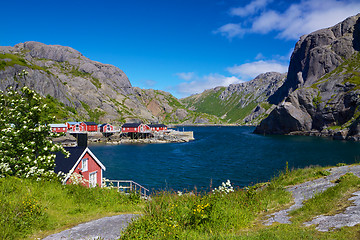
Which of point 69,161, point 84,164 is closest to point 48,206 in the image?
point 69,161

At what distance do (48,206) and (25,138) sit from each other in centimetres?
726

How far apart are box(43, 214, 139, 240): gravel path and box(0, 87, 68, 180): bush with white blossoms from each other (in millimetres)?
7771

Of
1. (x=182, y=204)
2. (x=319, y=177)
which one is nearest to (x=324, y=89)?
(x=319, y=177)

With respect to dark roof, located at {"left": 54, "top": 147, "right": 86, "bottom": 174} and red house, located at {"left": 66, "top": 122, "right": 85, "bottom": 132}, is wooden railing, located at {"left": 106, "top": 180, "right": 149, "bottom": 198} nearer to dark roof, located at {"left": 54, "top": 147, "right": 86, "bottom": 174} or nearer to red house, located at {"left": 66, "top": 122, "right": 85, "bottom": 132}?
dark roof, located at {"left": 54, "top": 147, "right": 86, "bottom": 174}

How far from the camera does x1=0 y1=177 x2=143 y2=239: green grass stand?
8750 millimetres

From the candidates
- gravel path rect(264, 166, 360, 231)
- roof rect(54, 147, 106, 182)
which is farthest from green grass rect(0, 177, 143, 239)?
roof rect(54, 147, 106, 182)

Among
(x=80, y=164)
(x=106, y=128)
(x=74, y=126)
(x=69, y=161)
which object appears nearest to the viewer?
(x=69, y=161)

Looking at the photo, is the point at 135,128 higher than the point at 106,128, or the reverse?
the point at 106,128

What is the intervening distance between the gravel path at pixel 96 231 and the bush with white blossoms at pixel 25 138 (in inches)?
306

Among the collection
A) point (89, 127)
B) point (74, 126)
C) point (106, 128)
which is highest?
point (74, 126)

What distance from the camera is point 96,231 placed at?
8.41m

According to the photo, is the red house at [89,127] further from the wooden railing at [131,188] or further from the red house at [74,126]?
the wooden railing at [131,188]

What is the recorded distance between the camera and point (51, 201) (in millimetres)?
12219

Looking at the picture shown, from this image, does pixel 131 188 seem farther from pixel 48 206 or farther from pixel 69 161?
pixel 48 206
